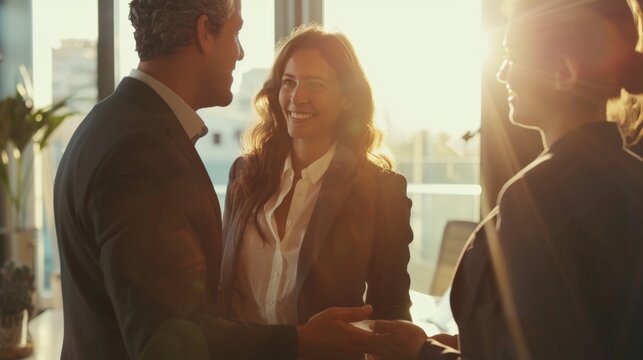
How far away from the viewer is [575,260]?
109 centimetres

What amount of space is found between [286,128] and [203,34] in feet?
3.51

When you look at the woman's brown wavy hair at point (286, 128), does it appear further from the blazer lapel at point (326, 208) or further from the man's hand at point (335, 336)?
the man's hand at point (335, 336)

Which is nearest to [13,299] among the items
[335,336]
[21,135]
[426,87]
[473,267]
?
[335,336]

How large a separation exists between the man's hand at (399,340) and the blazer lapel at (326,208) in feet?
1.27

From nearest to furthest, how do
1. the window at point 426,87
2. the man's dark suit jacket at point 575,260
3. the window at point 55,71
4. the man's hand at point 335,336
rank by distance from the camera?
the man's dark suit jacket at point 575,260 → the man's hand at point 335,336 → the window at point 426,87 → the window at point 55,71

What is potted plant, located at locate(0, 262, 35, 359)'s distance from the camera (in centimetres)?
243

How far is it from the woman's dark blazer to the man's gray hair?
850mm

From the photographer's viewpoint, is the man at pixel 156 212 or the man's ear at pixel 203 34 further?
the man's ear at pixel 203 34

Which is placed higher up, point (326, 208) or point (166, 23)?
point (166, 23)

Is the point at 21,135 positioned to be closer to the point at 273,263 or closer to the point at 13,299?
the point at 13,299

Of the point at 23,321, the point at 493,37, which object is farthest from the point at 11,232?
the point at 493,37

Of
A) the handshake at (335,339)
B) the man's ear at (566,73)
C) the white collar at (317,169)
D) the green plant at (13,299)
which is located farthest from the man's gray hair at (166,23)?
the green plant at (13,299)

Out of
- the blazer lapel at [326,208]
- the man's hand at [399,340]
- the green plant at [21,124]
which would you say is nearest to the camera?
the man's hand at [399,340]

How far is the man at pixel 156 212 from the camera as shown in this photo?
1162 mm
